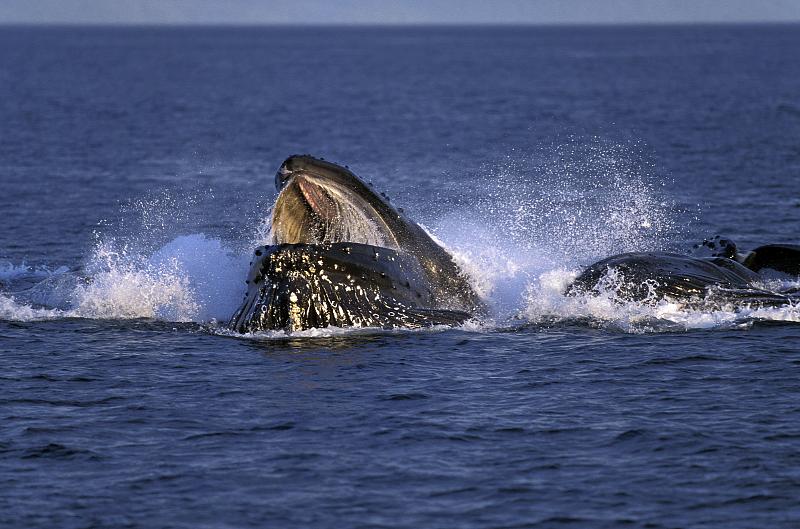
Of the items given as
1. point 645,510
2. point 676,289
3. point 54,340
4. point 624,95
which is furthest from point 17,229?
point 624,95

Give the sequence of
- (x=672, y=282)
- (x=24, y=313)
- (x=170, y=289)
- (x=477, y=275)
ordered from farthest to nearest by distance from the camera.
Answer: (x=170, y=289), (x=477, y=275), (x=24, y=313), (x=672, y=282)

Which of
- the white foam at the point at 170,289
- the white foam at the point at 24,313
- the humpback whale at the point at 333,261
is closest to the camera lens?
the humpback whale at the point at 333,261

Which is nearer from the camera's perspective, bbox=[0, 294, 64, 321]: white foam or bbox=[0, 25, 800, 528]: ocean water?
bbox=[0, 25, 800, 528]: ocean water

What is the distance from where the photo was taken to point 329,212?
54.4ft

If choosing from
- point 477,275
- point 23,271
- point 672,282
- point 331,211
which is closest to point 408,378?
point 331,211

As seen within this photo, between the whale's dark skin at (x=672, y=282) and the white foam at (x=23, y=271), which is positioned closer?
the whale's dark skin at (x=672, y=282)

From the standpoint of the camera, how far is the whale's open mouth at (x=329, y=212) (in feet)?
53.1

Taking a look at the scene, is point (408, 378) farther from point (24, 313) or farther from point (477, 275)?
point (24, 313)

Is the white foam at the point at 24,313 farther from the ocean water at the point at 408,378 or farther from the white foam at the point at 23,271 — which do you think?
the white foam at the point at 23,271

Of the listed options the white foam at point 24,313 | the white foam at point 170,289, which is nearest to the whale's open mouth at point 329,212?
the white foam at point 170,289

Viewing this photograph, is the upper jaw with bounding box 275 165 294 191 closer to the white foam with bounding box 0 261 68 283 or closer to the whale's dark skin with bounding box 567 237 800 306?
the whale's dark skin with bounding box 567 237 800 306

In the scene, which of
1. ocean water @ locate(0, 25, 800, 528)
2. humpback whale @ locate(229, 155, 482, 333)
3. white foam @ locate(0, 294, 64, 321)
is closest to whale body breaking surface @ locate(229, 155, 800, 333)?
humpback whale @ locate(229, 155, 482, 333)

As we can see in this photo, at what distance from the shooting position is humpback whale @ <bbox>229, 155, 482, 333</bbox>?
53.2 feet

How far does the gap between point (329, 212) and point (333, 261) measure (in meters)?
0.68
